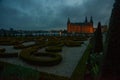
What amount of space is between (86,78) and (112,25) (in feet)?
14.4

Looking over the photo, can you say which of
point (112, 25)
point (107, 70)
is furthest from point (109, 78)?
point (112, 25)

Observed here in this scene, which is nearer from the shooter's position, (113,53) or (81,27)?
(113,53)

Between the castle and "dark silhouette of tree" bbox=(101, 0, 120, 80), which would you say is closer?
"dark silhouette of tree" bbox=(101, 0, 120, 80)

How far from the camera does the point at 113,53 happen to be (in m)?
5.12

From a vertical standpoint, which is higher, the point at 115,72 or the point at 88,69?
the point at 115,72

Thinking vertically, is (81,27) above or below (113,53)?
above

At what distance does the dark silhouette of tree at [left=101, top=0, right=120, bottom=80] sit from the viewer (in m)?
4.99

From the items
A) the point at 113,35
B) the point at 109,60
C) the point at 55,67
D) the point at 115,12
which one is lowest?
the point at 55,67

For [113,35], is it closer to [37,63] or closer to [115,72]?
[115,72]

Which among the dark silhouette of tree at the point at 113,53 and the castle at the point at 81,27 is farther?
the castle at the point at 81,27

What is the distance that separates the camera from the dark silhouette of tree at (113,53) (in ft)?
16.4

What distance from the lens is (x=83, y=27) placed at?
107 m

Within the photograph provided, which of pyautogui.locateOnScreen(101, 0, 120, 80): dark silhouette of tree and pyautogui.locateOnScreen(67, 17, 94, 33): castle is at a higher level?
pyautogui.locateOnScreen(67, 17, 94, 33): castle

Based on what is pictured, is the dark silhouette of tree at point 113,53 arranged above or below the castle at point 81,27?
below
